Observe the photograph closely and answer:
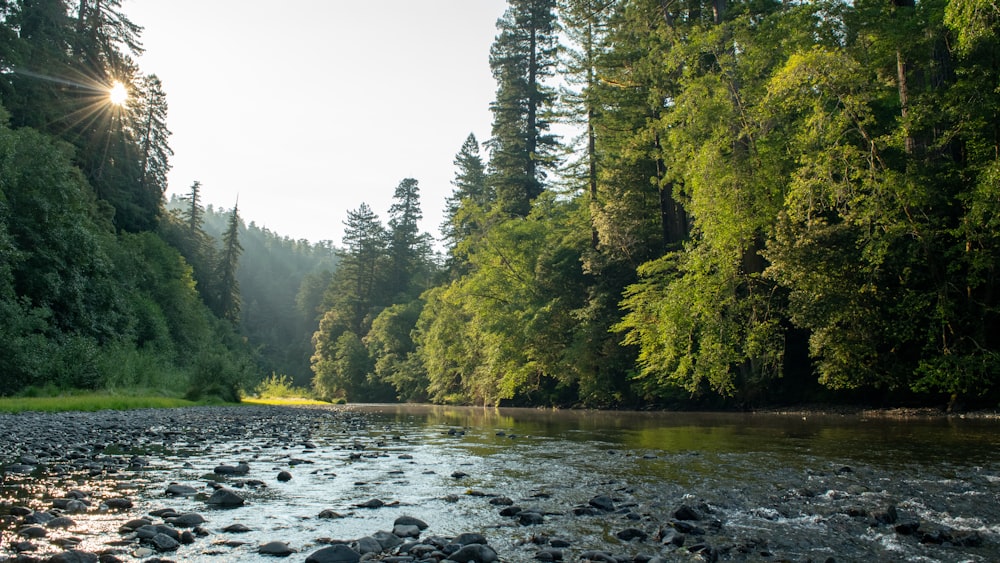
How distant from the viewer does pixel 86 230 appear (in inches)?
1164

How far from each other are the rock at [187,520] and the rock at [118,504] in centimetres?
71

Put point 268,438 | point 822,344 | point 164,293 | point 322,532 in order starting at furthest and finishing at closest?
point 164,293 → point 822,344 → point 268,438 → point 322,532

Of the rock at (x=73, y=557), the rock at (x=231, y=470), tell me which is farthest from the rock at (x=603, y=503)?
the rock at (x=231, y=470)

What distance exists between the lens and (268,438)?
12.7 meters

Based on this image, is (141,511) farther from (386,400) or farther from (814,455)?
(386,400)

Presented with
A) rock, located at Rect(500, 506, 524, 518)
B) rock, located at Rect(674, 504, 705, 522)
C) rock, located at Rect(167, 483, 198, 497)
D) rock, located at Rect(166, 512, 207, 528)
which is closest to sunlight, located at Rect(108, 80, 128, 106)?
rock, located at Rect(167, 483, 198, 497)

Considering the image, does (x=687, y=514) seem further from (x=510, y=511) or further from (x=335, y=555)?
(x=335, y=555)

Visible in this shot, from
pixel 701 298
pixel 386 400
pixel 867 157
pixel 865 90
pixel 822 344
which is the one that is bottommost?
pixel 386 400

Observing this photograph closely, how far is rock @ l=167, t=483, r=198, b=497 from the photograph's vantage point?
227 inches

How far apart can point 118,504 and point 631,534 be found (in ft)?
14.1

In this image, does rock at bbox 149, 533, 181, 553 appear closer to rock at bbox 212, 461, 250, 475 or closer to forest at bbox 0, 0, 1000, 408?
rock at bbox 212, 461, 250, 475

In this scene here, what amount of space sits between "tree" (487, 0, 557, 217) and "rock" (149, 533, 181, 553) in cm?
4628

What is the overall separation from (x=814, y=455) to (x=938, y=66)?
15.2 meters

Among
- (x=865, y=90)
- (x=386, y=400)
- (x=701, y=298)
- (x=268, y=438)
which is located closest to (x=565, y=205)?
(x=701, y=298)
